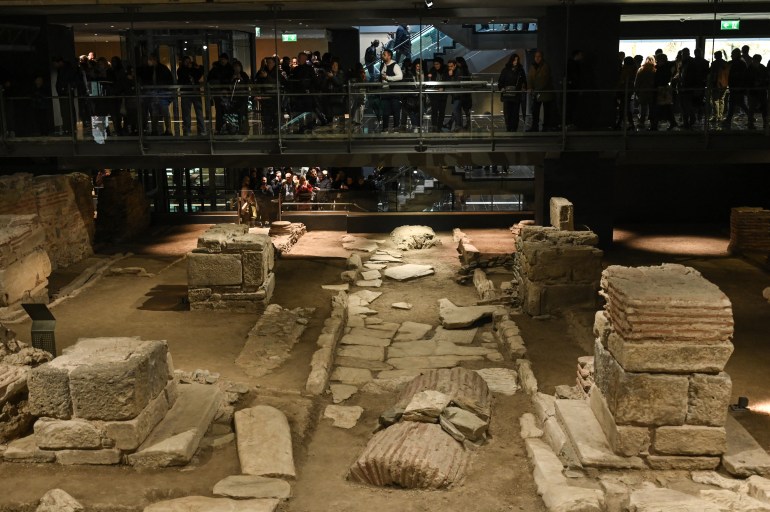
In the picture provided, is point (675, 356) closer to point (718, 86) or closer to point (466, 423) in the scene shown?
point (466, 423)

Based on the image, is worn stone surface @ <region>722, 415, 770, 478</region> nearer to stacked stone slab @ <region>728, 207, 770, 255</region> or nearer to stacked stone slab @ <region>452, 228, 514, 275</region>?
stacked stone slab @ <region>452, 228, 514, 275</region>

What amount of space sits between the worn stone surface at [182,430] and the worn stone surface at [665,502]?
12.3 feet

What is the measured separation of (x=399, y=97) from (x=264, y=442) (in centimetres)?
912

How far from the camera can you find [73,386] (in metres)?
7.40

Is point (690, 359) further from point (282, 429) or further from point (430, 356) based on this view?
point (430, 356)

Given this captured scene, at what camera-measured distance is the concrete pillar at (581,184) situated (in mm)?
17031

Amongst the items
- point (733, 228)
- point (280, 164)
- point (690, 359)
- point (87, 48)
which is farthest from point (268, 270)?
point (87, 48)

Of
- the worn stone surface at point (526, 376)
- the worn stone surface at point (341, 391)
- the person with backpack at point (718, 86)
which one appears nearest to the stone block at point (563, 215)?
the person with backpack at point (718, 86)

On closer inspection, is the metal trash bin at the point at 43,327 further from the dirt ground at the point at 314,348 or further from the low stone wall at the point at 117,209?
the low stone wall at the point at 117,209

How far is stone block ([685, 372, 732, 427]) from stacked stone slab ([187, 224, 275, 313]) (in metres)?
7.61

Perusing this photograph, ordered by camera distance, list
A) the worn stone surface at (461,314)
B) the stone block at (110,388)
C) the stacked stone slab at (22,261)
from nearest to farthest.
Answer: the stone block at (110,388) < the stacked stone slab at (22,261) < the worn stone surface at (461,314)

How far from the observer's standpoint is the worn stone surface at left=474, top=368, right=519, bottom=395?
9973 millimetres

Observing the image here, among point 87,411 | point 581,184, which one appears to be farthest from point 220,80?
point 87,411

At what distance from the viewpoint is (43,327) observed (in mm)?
8961
